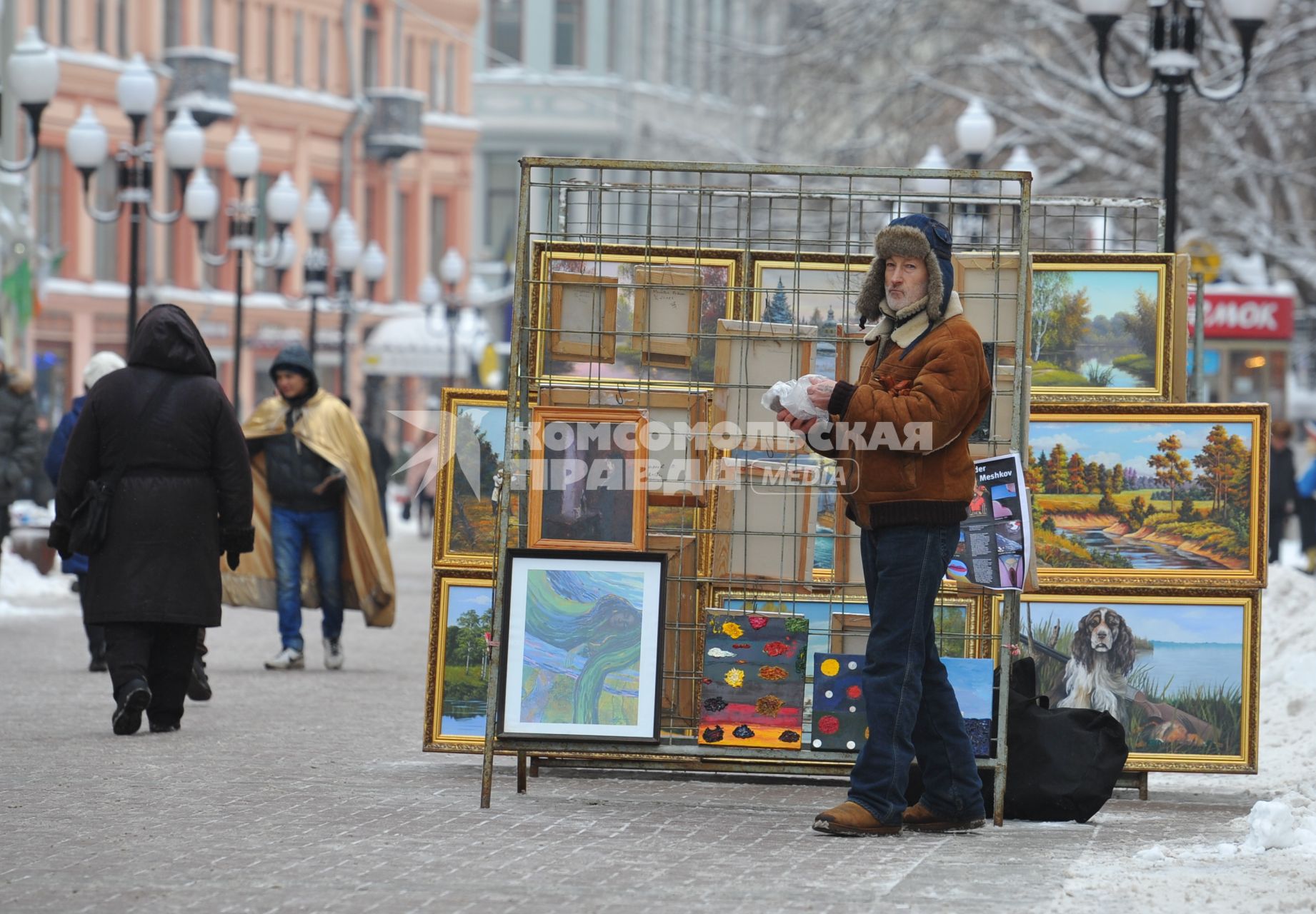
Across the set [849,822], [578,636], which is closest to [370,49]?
[578,636]

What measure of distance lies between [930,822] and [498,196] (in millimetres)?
62678

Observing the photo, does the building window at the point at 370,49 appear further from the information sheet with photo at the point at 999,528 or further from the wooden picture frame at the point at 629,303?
the information sheet with photo at the point at 999,528

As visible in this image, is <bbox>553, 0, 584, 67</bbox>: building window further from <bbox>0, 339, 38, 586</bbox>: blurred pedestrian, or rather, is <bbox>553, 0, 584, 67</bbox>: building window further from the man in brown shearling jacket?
the man in brown shearling jacket

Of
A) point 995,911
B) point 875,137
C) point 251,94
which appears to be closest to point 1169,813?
point 995,911

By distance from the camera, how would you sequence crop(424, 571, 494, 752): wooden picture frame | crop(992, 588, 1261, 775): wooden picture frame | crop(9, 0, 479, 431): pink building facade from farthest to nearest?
crop(9, 0, 479, 431): pink building facade < crop(424, 571, 494, 752): wooden picture frame < crop(992, 588, 1261, 775): wooden picture frame

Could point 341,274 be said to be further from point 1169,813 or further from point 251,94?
point 1169,813

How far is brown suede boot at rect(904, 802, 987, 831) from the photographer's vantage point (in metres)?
7.59

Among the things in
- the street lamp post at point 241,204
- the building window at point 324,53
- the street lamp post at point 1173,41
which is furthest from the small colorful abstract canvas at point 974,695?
the building window at point 324,53

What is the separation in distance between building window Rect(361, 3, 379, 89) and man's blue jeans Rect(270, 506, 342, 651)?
48.3 m

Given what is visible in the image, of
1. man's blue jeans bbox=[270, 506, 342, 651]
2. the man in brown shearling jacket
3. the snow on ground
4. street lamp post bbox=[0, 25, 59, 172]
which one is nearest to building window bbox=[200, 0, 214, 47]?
the snow on ground

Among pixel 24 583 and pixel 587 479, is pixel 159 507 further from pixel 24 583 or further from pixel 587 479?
pixel 24 583

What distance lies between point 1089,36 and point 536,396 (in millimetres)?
23813

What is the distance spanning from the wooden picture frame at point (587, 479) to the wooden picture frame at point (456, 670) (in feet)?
3.16

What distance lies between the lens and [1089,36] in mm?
30969
